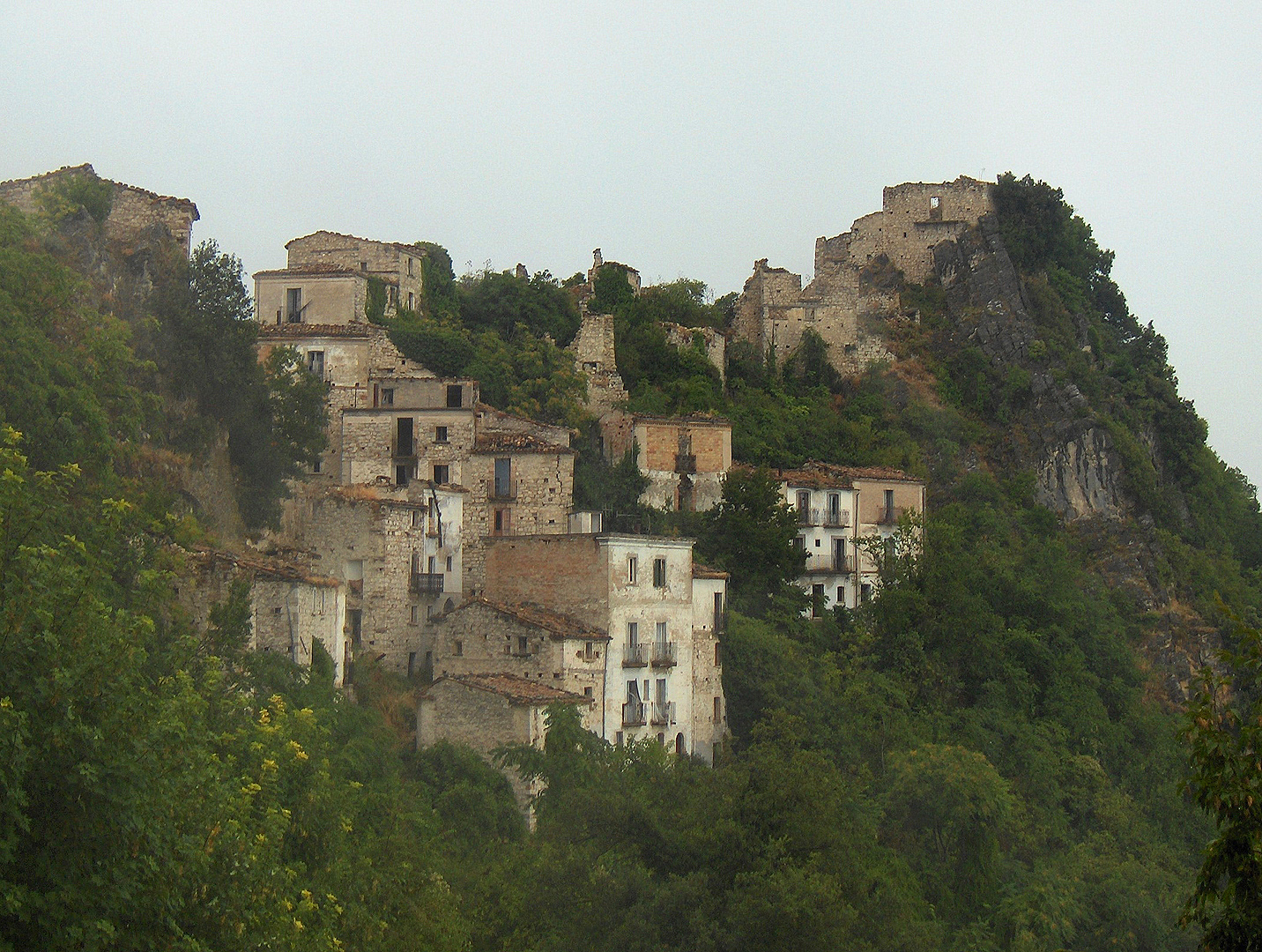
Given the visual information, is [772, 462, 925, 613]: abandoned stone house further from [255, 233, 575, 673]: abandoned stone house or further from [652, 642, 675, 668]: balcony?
[652, 642, 675, 668]: balcony

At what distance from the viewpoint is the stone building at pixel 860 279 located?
65938 mm

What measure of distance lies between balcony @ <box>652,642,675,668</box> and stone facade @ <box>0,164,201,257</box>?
1521 centimetres

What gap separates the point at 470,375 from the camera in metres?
50.5

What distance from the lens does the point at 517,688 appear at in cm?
3581

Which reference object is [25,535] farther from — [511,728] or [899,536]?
[899,536]

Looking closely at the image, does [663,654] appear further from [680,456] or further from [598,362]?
[598,362]

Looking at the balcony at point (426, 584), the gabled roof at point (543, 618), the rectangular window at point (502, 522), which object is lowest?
the gabled roof at point (543, 618)

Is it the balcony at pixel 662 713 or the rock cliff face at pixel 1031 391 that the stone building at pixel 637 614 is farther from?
the rock cliff face at pixel 1031 391

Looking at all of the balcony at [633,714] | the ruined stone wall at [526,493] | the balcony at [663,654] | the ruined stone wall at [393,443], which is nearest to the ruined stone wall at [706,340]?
the ruined stone wall at [393,443]

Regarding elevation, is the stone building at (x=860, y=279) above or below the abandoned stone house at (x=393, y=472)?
above

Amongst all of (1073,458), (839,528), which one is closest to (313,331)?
(839,528)

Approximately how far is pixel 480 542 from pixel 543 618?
430cm

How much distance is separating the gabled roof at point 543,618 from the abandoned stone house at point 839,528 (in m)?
12.2

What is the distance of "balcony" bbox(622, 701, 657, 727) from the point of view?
39.0m
